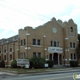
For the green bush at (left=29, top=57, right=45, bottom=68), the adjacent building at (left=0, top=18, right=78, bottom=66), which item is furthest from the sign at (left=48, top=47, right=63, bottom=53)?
the green bush at (left=29, top=57, right=45, bottom=68)

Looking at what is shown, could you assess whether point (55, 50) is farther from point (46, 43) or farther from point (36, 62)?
point (36, 62)

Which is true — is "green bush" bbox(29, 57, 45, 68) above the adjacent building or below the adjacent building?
below

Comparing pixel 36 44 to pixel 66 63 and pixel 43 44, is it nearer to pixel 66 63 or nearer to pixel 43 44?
pixel 43 44

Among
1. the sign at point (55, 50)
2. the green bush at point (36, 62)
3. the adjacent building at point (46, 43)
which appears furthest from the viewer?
the sign at point (55, 50)

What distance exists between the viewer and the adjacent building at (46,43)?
41.2m

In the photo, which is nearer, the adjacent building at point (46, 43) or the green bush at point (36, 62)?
the green bush at point (36, 62)

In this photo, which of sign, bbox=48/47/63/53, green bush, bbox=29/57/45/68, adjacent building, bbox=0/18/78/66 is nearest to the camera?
green bush, bbox=29/57/45/68

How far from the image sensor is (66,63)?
45375 millimetres

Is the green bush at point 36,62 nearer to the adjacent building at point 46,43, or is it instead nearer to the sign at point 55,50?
the adjacent building at point 46,43

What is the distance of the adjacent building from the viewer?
41.2m

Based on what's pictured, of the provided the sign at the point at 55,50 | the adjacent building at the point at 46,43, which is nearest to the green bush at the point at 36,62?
the adjacent building at the point at 46,43

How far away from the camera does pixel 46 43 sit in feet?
142

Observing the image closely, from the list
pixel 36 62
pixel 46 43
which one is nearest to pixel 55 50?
pixel 46 43

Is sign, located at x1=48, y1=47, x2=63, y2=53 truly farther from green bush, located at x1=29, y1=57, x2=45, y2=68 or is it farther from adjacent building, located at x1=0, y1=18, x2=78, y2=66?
green bush, located at x1=29, y1=57, x2=45, y2=68
